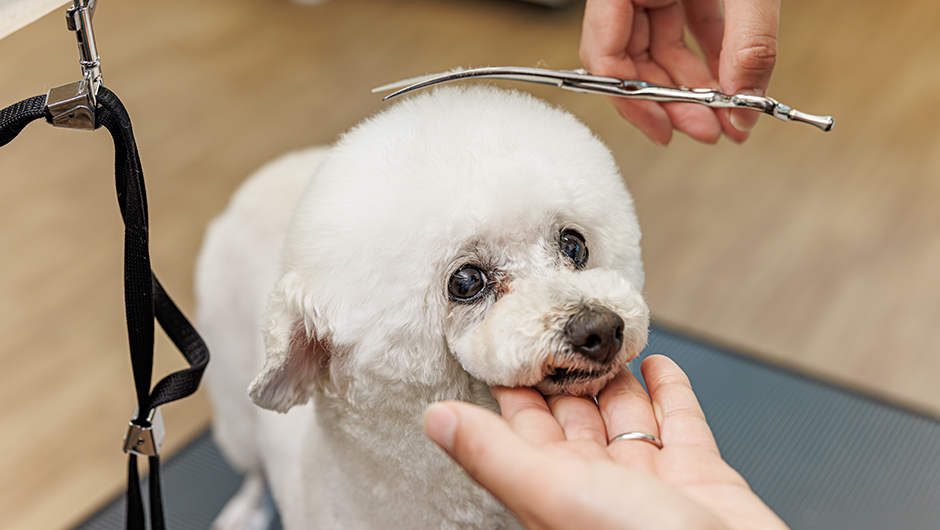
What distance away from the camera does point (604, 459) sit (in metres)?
0.61

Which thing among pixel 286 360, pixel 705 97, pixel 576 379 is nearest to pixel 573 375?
pixel 576 379

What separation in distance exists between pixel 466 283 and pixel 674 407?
0.22 metres

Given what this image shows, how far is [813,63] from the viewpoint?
2.72m

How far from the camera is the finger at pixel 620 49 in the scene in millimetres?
1060

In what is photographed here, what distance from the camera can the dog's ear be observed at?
2.40 feet

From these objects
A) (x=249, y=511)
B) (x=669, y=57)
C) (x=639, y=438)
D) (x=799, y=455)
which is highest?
(x=669, y=57)

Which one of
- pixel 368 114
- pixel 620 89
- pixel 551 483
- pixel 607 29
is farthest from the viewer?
pixel 368 114

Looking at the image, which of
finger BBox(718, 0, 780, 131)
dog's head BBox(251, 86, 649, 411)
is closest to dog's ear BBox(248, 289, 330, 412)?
dog's head BBox(251, 86, 649, 411)

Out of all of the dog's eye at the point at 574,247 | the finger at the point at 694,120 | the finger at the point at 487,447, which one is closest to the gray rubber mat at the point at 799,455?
the finger at the point at 694,120

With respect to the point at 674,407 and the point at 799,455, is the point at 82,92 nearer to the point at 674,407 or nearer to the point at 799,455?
the point at 674,407

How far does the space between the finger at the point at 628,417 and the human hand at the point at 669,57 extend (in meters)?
0.41

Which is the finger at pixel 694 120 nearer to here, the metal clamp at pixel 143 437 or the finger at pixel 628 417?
the finger at pixel 628 417

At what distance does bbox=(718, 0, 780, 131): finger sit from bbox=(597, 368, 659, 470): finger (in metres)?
0.39

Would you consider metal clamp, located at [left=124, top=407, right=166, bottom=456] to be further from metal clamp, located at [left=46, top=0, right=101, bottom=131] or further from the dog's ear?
metal clamp, located at [left=46, top=0, right=101, bottom=131]
